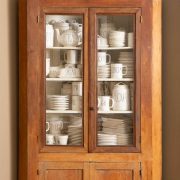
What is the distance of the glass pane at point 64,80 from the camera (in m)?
2.76

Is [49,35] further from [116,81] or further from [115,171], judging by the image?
[115,171]

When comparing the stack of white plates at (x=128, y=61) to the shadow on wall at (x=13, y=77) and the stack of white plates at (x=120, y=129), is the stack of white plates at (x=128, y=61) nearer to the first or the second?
the stack of white plates at (x=120, y=129)

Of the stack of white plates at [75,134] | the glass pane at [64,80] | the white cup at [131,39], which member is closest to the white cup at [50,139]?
the glass pane at [64,80]

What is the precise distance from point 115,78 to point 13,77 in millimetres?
704

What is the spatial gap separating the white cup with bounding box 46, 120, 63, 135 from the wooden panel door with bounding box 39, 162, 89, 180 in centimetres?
22

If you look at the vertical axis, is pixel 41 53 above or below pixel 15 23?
below

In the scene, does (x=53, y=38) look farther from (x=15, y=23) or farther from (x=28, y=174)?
(x=28, y=174)

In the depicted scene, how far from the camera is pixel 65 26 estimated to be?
279cm

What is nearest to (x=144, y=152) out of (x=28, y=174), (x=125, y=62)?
(x=125, y=62)

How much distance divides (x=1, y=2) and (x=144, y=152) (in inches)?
53.3

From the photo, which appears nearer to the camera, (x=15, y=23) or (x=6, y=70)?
(x=6, y=70)

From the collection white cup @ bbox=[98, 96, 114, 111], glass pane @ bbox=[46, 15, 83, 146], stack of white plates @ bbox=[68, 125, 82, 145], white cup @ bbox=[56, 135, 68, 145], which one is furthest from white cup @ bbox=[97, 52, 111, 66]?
white cup @ bbox=[56, 135, 68, 145]

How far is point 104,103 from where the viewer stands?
9.10 ft

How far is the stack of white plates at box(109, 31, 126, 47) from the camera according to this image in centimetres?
277
